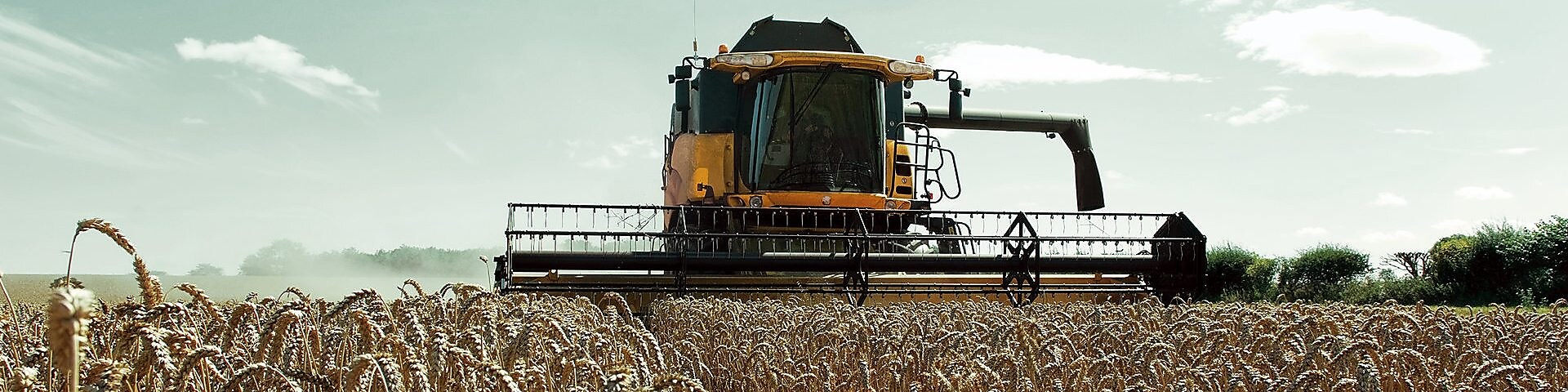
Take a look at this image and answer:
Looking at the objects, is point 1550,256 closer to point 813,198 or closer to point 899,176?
point 899,176

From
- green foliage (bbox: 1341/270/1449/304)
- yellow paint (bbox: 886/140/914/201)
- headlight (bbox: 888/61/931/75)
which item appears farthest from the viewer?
green foliage (bbox: 1341/270/1449/304)

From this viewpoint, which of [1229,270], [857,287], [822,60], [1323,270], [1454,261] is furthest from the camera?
[1229,270]

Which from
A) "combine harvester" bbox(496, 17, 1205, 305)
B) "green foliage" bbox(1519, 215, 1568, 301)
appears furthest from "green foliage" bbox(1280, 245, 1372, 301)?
"combine harvester" bbox(496, 17, 1205, 305)

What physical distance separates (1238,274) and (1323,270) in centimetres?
153

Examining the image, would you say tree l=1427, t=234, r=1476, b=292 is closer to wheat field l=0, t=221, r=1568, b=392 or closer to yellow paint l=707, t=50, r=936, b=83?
yellow paint l=707, t=50, r=936, b=83

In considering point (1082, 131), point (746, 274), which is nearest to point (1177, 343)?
point (746, 274)

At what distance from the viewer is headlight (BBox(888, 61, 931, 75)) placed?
10219mm

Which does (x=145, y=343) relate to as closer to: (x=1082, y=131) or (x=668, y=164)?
(x=668, y=164)

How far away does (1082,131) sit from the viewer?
50.3ft

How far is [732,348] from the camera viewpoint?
4609 millimetres

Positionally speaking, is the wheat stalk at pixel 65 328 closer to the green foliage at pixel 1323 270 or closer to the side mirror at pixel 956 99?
the side mirror at pixel 956 99

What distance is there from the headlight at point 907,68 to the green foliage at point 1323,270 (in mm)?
10673

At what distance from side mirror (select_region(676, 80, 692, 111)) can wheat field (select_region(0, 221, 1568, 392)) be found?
338 centimetres

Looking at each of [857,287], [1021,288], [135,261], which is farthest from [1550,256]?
[135,261]
